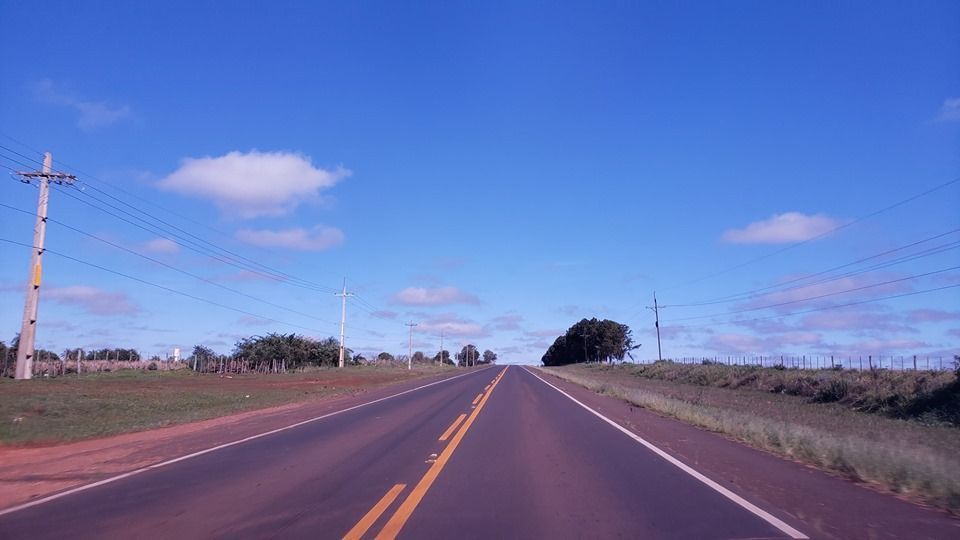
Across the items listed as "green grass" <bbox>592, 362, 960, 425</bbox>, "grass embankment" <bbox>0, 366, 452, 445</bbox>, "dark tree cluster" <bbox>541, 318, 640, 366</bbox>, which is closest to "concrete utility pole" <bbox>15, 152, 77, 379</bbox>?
"grass embankment" <bbox>0, 366, 452, 445</bbox>

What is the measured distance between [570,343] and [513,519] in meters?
193

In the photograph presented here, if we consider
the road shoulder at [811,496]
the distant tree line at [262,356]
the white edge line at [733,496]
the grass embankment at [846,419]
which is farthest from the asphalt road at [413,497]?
the distant tree line at [262,356]

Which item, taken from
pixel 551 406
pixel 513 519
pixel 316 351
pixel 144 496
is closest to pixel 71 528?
pixel 144 496

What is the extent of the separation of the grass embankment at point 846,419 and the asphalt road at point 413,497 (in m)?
2.81

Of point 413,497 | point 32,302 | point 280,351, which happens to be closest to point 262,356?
point 280,351

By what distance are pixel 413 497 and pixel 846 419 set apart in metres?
27.2

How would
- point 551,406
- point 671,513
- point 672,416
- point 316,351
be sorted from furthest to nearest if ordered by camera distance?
point 316,351 → point 551,406 → point 672,416 → point 671,513

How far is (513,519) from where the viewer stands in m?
7.95

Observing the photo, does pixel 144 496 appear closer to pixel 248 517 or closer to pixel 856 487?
pixel 248 517

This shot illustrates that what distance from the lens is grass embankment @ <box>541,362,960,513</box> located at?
10758mm

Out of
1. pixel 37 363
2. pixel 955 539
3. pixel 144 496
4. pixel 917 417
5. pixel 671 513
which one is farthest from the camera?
pixel 37 363

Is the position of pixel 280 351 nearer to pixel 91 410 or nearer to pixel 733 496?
pixel 91 410

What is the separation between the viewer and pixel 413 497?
358 inches

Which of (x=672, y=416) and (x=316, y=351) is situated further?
(x=316, y=351)
